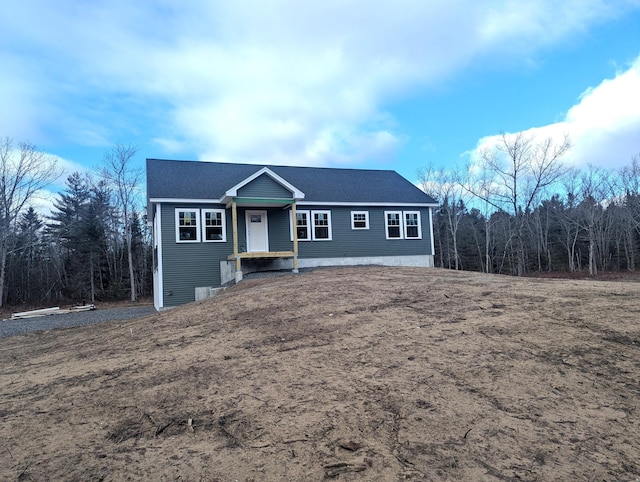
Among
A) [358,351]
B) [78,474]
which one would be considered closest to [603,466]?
[358,351]

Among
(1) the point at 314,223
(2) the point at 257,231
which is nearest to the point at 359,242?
(1) the point at 314,223

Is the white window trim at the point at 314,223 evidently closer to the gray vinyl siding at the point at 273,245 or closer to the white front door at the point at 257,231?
the gray vinyl siding at the point at 273,245

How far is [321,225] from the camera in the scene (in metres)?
18.0

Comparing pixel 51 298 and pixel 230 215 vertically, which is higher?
pixel 230 215

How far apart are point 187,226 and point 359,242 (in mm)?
7786

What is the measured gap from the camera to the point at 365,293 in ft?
26.1

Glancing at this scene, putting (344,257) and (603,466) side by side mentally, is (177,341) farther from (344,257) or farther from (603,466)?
(344,257)

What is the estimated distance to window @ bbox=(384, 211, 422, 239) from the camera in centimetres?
1919

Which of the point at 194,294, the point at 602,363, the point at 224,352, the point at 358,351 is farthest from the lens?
the point at 194,294

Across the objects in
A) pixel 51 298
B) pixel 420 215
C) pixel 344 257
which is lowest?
pixel 51 298

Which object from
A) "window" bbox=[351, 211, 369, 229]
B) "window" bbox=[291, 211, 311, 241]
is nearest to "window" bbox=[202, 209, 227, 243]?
"window" bbox=[291, 211, 311, 241]

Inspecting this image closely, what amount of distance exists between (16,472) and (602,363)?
17.5 ft

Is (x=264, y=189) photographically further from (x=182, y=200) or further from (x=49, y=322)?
(x=49, y=322)

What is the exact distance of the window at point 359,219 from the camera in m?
18.6
